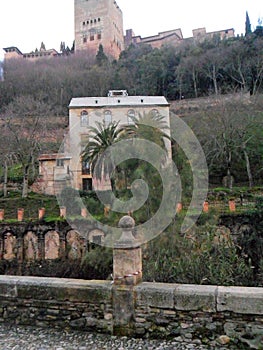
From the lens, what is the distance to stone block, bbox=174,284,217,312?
425 centimetres

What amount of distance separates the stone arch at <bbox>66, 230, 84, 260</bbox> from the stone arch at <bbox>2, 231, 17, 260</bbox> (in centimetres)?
319

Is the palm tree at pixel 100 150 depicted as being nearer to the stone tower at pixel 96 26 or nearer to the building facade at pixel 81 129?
the building facade at pixel 81 129

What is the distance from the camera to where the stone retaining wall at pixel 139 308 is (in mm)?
4137

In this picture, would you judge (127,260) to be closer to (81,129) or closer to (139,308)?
(139,308)

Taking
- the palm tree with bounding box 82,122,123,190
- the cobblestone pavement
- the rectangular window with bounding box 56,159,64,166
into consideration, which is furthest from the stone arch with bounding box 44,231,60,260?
the cobblestone pavement

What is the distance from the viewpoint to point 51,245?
64.5 feet

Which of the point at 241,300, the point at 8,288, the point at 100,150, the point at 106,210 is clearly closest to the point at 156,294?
the point at 241,300

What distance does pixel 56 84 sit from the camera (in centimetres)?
4775

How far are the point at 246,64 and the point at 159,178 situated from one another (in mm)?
31723

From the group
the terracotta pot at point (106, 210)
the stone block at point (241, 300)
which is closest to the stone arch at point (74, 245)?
the terracotta pot at point (106, 210)

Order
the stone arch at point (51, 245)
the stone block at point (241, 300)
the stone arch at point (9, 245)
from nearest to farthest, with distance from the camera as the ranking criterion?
the stone block at point (241, 300) < the stone arch at point (51, 245) < the stone arch at point (9, 245)

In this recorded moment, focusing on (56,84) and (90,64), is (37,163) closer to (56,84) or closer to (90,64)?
(56,84)

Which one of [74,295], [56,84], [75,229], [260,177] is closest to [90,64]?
[56,84]

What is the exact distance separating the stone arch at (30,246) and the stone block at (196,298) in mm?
16605
